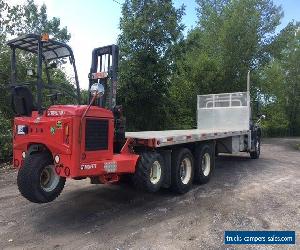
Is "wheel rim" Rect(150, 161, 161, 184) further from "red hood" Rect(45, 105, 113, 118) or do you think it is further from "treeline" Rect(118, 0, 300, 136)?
"treeline" Rect(118, 0, 300, 136)

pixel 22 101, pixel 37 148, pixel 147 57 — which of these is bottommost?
→ pixel 37 148

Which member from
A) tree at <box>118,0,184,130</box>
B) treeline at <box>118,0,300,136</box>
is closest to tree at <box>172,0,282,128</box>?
treeline at <box>118,0,300,136</box>

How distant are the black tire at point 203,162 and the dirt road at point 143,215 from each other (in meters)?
0.25

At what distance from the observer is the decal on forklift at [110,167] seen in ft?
21.1

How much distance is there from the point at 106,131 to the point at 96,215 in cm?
155

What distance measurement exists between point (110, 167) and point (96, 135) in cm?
58

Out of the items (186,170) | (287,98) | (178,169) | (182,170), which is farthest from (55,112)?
(287,98)

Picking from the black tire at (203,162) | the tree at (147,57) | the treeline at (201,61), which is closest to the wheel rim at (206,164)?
the black tire at (203,162)

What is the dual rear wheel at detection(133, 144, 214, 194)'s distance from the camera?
7.08 m

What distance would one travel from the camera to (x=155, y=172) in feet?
24.7

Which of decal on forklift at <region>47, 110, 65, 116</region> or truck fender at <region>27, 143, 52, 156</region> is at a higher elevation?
decal on forklift at <region>47, 110, 65, 116</region>

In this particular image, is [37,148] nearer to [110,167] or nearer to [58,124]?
[58,124]

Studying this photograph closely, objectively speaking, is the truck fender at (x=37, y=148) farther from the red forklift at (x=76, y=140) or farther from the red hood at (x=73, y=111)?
the red hood at (x=73, y=111)

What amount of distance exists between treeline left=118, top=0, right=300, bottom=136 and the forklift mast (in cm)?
920
